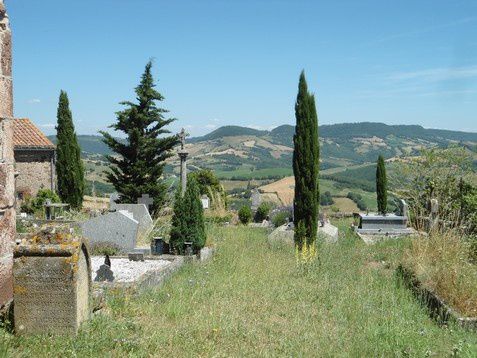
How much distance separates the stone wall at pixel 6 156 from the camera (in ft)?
16.8

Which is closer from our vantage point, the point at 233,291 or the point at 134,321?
the point at 134,321

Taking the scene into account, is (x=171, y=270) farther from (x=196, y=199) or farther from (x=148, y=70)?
(x=148, y=70)

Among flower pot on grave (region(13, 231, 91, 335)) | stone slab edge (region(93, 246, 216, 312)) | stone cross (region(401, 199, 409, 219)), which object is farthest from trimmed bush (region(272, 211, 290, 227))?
flower pot on grave (region(13, 231, 91, 335))

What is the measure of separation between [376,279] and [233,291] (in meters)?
3.03

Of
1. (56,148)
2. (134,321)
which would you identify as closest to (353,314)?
(134,321)

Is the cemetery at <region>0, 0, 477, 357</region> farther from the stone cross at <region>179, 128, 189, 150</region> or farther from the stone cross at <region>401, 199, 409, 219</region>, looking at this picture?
the stone cross at <region>179, 128, 189, 150</region>

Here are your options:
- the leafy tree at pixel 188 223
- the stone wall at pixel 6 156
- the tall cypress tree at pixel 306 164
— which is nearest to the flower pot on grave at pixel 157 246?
the leafy tree at pixel 188 223

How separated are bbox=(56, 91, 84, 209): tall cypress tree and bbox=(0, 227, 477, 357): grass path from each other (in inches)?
653

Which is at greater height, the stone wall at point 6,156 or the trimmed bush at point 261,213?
the stone wall at point 6,156

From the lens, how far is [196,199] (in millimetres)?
12922

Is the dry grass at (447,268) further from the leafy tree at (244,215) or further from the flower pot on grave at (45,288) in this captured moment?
the leafy tree at (244,215)

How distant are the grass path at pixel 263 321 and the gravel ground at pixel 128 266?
0.87 meters

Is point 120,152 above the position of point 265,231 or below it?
above

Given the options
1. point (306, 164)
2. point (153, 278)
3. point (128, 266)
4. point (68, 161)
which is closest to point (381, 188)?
point (306, 164)
